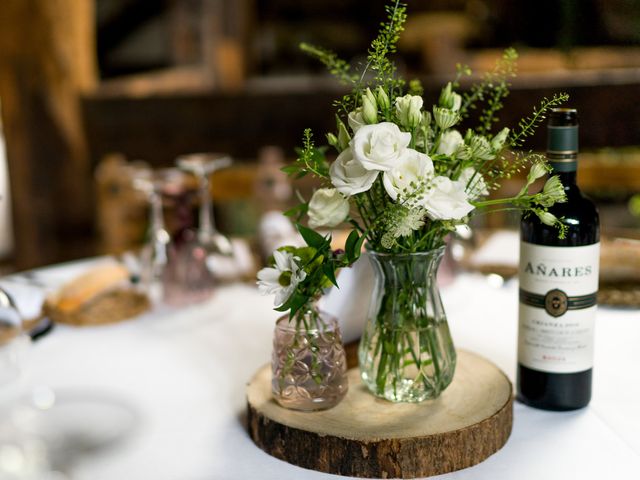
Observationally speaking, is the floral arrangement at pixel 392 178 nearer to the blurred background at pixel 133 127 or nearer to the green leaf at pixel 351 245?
the green leaf at pixel 351 245

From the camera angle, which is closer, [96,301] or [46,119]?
[96,301]

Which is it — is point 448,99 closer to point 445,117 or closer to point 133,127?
point 445,117

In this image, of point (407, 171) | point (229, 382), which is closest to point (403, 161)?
point (407, 171)

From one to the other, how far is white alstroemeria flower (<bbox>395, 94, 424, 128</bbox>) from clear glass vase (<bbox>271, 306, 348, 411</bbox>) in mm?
271

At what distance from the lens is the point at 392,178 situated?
33.4 inches

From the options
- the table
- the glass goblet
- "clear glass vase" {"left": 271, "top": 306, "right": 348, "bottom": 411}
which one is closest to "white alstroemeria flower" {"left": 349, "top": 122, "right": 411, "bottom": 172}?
"clear glass vase" {"left": 271, "top": 306, "right": 348, "bottom": 411}

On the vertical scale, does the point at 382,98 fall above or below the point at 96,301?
above

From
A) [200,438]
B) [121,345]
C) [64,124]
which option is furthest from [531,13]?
[200,438]

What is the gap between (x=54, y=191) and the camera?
3.13m

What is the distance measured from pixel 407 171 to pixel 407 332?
0.74 feet

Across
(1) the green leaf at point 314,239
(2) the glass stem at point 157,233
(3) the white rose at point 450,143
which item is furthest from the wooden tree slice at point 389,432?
(2) the glass stem at point 157,233

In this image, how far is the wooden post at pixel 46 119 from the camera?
9.71ft

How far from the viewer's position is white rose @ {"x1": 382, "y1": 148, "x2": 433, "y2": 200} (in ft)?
2.76

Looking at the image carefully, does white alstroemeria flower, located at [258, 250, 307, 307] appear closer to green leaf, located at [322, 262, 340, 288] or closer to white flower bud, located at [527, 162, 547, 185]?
green leaf, located at [322, 262, 340, 288]
